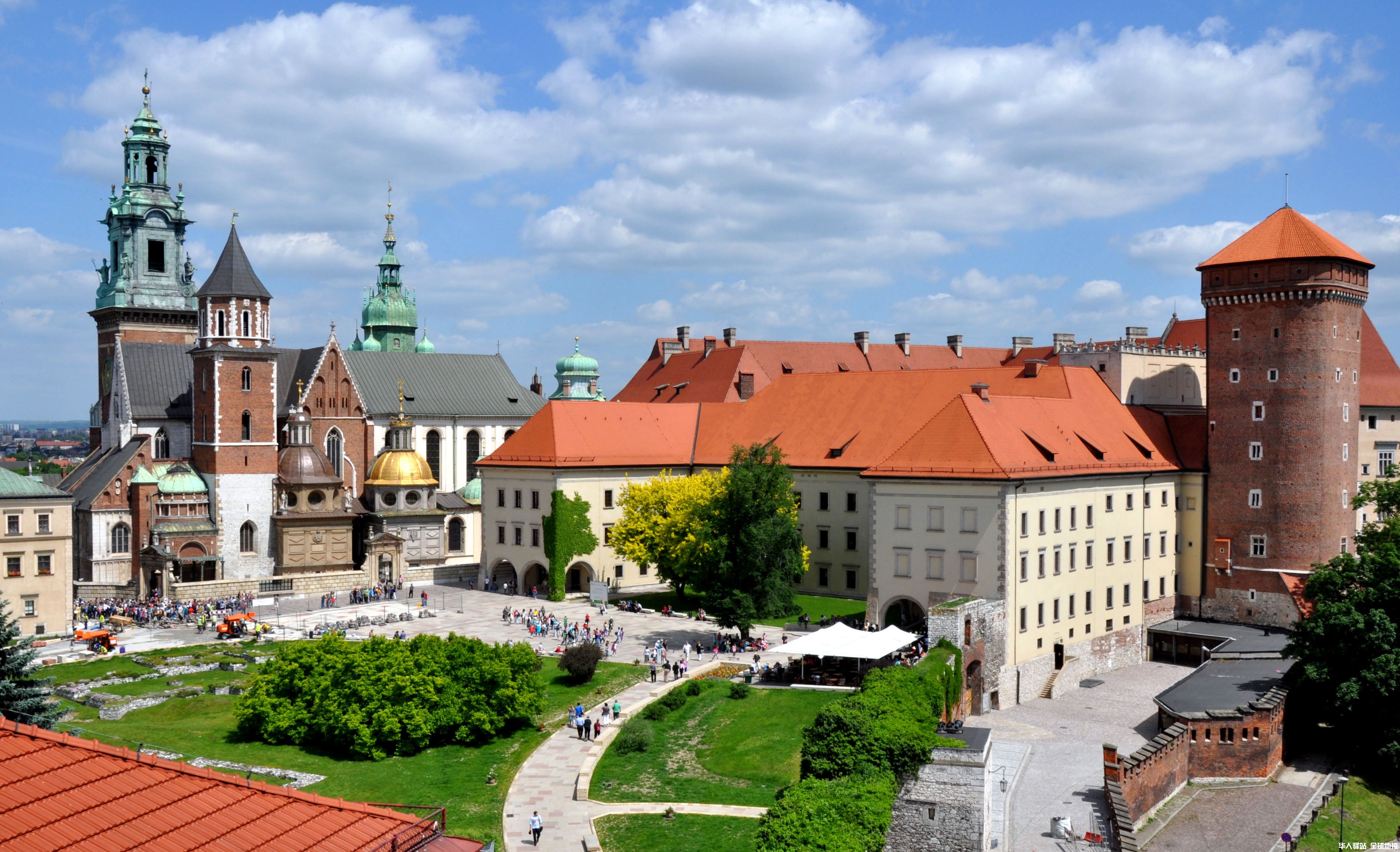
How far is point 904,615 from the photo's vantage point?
184 ft

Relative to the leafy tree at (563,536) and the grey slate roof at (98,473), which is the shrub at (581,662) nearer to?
the leafy tree at (563,536)

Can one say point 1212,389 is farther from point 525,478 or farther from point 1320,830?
point 525,478

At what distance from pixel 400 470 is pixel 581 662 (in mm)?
37925

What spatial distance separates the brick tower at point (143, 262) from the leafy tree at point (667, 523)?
46382mm

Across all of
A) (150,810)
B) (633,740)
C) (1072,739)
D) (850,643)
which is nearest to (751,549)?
(850,643)

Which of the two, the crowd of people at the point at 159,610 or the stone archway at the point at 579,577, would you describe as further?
the stone archway at the point at 579,577

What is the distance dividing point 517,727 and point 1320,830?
90.3 ft

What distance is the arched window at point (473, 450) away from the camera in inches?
3802

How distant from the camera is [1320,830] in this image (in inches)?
1564

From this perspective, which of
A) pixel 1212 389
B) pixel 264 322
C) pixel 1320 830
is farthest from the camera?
pixel 264 322

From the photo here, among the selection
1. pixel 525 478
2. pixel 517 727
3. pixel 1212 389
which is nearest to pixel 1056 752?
pixel 517 727

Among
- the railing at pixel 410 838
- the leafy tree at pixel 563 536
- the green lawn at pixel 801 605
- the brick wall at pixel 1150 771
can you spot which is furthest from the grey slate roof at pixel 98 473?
the railing at pixel 410 838

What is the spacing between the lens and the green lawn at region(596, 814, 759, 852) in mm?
32844

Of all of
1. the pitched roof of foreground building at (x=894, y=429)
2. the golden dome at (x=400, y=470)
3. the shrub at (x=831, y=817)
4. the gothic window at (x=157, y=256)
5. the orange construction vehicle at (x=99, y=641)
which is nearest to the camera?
the shrub at (x=831, y=817)
